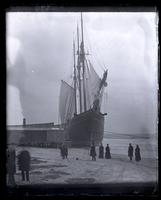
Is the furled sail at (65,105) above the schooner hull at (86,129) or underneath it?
above

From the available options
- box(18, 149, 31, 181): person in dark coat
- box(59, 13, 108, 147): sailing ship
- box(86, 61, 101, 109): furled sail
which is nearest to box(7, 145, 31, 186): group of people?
box(18, 149, 31, 181): person in dark coat

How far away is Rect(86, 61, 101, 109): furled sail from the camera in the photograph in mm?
2354

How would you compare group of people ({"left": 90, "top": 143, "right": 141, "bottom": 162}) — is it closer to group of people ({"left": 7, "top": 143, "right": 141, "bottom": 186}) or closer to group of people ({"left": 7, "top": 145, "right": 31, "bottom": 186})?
group of people ({"left": 7, "top": 143, "right": 141, "bottom": 186})

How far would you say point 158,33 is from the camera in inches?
76.8

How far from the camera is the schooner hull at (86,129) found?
86.4 inches

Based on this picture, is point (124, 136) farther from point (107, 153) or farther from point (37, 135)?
point (37, 135)

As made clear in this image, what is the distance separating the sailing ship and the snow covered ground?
0.18 meters

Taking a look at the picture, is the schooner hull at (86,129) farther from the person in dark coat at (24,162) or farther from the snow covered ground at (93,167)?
the person in dark coat at (24,162)

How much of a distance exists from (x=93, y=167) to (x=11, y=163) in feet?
1.77

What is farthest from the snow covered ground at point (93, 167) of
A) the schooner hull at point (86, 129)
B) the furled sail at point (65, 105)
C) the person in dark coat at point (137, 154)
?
the furled sail at point (65, 105)

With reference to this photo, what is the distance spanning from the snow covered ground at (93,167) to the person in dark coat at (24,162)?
0.03 meters

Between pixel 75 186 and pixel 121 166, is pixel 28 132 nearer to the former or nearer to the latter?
pixel 75 186
